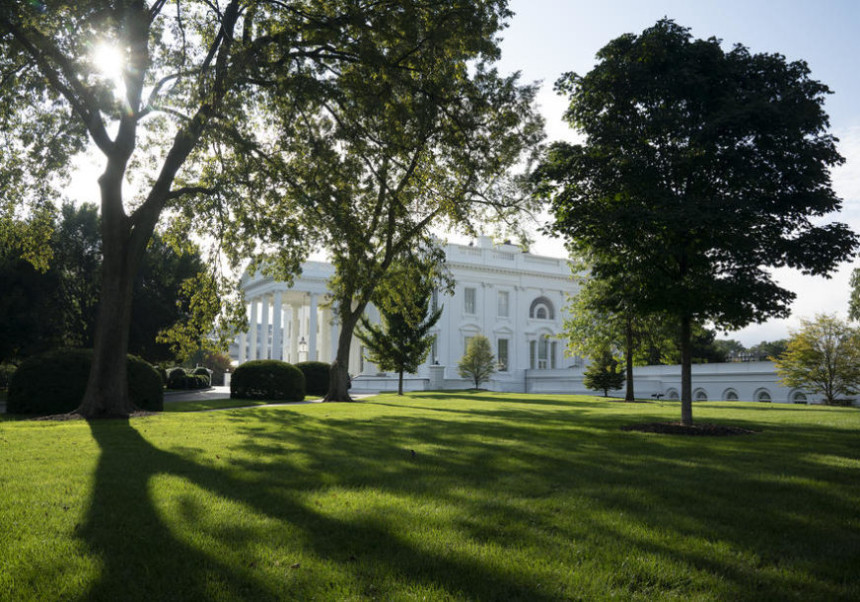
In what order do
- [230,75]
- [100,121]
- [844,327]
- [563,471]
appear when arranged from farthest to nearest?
[844,327] → [100,121] → [230,75] → [563,471]

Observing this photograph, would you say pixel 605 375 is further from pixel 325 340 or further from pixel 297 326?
pixel 297 326

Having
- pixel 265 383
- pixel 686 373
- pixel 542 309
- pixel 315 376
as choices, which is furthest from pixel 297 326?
pixel 686 373

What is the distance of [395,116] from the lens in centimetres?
1478

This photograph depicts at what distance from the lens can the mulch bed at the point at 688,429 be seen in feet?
40.8

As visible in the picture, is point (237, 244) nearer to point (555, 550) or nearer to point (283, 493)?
point (283, 493)

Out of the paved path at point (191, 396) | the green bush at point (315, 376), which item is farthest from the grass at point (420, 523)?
the green bush at point (315, 376)

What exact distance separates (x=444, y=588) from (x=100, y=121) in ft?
48.8

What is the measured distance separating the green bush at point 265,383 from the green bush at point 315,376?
24.9ft

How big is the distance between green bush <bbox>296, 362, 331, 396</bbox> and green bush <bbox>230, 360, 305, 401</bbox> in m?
7.60

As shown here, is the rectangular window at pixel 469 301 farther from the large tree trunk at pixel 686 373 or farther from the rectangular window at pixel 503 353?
the large tree trunk at pixel 686 373

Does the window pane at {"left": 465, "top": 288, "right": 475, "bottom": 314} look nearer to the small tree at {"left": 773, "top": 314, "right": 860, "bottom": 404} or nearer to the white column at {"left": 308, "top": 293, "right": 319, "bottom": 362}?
the white column at {"left": 308, "top": 293, "right": 319, "bottom": 362}

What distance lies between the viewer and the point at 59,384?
16078 mm

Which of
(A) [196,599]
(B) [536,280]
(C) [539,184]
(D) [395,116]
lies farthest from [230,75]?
(B) [536,280]

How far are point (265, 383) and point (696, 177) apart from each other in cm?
1869
